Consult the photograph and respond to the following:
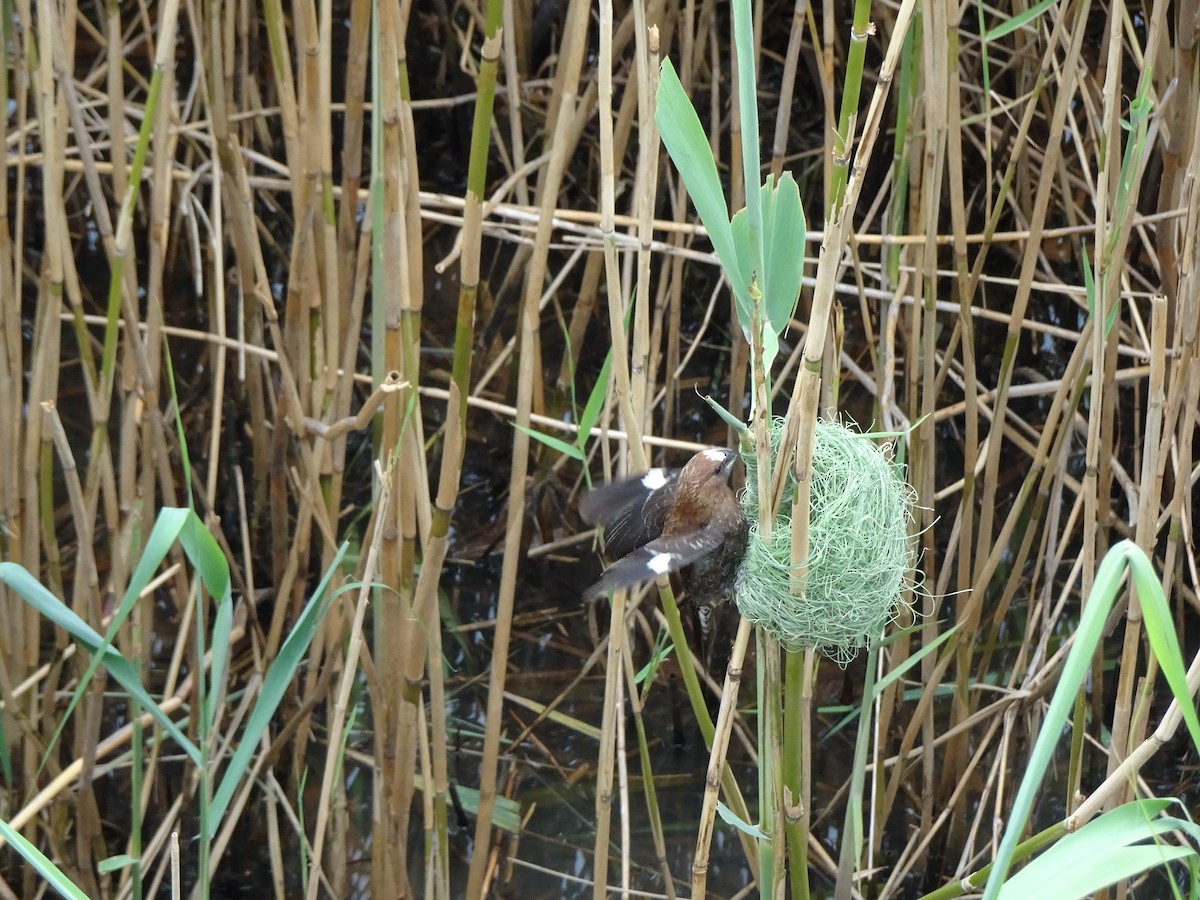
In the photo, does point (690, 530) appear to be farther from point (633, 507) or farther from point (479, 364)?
point (479, 364)

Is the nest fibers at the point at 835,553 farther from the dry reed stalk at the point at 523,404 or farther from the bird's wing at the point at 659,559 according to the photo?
the dry reed stalk at the point at 523,404

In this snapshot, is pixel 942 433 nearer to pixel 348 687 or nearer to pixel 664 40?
pixel 664 40

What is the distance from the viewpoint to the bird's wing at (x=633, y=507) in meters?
1.09

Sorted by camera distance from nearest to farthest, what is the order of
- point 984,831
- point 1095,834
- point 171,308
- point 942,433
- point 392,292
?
point 1095,834, point 392,292, point 984,831, point 942,433, point 171,308

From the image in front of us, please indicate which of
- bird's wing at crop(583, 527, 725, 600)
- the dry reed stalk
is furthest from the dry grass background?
bird's wing at crop(583, 527, 725, 600)

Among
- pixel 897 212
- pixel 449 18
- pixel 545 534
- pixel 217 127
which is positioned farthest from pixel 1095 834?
pixel 449 18

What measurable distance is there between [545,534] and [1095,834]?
1546 millimetres

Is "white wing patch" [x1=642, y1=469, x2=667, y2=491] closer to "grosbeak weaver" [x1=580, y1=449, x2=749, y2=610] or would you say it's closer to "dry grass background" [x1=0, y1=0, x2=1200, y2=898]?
"grosbeak weaver" [x1=580, y1=449, x2=749, y2=610]

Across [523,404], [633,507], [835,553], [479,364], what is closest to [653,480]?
[633,507]

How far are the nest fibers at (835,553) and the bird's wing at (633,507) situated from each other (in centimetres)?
14

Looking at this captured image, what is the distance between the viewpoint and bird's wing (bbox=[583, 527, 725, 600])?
2.99 feet

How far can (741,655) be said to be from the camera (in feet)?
2.92

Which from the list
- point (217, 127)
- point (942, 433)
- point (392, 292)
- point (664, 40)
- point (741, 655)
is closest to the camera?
point (741, 655)

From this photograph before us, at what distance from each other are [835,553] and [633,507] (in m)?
0.27
